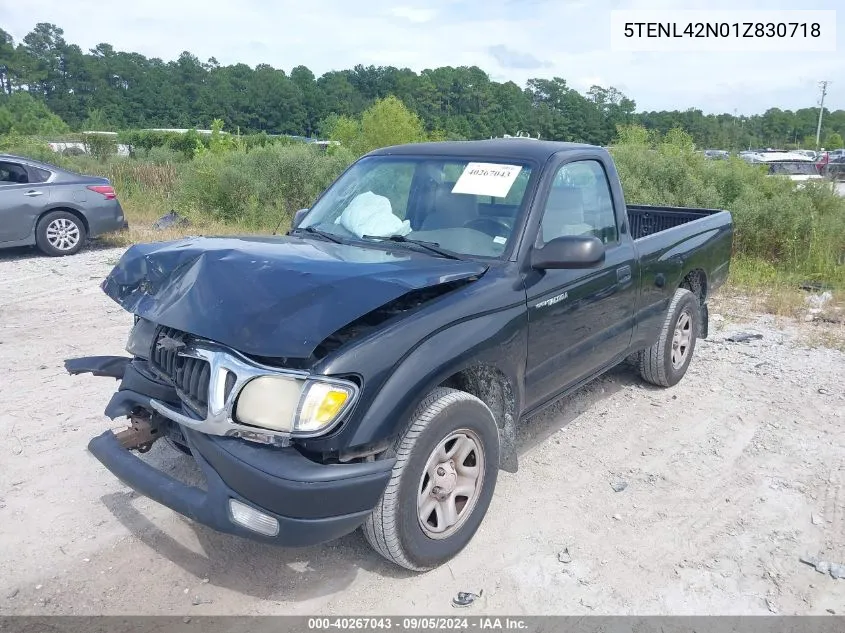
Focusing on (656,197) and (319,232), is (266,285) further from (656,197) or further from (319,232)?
(656,197)

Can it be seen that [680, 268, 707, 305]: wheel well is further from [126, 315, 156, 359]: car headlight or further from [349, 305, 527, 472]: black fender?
[126, 315, 156, 359]: car headlight

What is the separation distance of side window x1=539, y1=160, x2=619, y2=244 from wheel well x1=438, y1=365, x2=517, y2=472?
2.71 ft

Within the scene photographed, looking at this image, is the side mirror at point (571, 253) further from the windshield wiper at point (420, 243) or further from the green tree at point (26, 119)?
the green tree at point (26, 119)

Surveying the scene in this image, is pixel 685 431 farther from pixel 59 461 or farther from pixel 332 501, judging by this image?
pixel 59 461

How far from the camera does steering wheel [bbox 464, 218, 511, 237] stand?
11.9 ft

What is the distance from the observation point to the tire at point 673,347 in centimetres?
521

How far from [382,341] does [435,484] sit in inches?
29.9

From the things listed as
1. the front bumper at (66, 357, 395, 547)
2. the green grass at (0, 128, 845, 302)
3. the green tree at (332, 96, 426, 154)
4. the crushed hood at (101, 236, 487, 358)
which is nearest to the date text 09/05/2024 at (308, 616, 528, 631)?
the front bumper at (66, 357, 395, 547)

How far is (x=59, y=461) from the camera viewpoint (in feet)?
13.4

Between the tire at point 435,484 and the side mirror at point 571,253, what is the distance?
0.85 meters

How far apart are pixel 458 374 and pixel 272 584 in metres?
1.28

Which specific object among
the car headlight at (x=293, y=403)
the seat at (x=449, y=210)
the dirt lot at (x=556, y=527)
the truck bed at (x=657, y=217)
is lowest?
the dirt lot at (x=556, y=527)

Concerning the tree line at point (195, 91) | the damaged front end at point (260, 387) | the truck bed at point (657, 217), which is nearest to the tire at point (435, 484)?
the damaged front end at point (260, 387)

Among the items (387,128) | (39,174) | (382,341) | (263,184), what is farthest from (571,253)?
(387,128)
